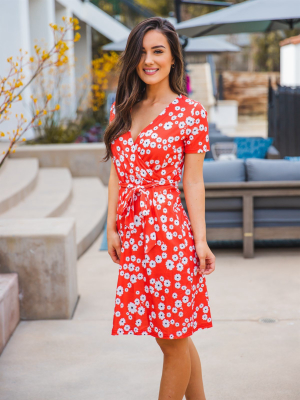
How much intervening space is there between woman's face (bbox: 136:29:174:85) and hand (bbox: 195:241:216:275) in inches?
26.2

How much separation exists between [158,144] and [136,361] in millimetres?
1547

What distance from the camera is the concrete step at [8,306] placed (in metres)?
3.08

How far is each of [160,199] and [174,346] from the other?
0.59m

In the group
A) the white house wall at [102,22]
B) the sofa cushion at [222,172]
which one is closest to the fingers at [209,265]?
the sofa cushion at [222,172]

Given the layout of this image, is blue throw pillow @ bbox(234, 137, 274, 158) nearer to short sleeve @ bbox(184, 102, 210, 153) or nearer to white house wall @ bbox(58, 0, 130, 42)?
short sleeve @ bbox(184, 102, 210, 153)

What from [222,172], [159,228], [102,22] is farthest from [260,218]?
[102,22]

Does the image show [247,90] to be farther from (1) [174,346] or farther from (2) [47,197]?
(1) [174,346]

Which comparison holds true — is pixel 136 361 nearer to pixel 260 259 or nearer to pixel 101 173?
pixel 260 259

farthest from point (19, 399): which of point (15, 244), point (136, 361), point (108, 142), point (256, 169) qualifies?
point (256, 169)

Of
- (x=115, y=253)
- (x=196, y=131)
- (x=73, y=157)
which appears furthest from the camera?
(x=73, y=157)

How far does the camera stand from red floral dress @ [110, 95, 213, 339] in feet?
6.30

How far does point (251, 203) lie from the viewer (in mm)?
5035

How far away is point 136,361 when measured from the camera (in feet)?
9.60

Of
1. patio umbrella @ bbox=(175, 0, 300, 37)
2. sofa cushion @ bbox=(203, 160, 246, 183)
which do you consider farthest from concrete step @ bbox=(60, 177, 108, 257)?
patio umbrella @ bbox=(175, 0, 300, 37)
